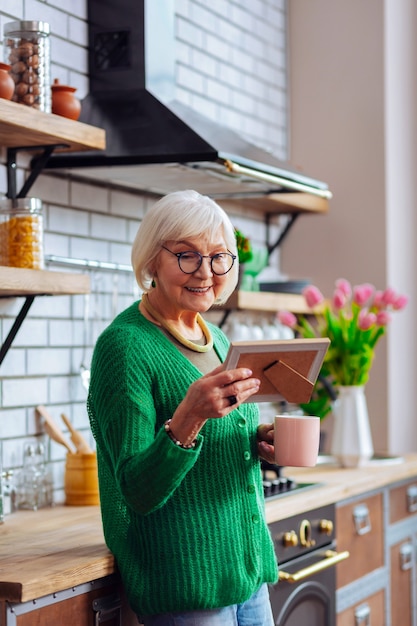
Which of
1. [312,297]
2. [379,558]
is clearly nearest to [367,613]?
[379,558]

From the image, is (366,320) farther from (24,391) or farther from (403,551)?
(24,391)

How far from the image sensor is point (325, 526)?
120 inches

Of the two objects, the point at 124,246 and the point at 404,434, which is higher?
the point at 124,246

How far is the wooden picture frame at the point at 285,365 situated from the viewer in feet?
6.51

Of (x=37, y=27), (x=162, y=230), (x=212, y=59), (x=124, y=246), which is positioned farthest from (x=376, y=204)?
(x=162, y=230)

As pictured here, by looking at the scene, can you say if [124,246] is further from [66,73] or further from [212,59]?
[212,59]

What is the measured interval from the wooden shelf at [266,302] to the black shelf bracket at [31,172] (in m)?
0.96

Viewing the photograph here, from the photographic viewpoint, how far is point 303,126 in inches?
178

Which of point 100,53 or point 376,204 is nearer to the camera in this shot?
point 100,53

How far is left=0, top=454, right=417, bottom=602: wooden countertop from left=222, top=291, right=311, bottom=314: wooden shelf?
1.97ft

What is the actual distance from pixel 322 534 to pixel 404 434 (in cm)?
145

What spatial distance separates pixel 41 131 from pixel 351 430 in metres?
1.82

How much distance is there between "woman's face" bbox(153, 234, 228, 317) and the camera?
6.93 feet

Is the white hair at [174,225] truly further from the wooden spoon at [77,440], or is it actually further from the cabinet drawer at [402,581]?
the cabinet drawer at [402,581]
